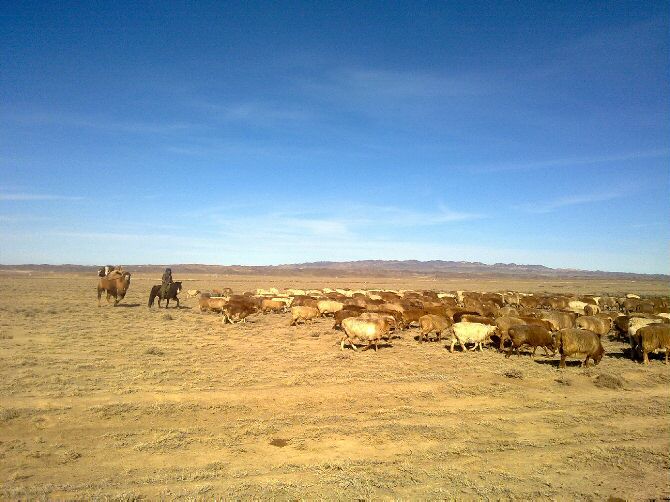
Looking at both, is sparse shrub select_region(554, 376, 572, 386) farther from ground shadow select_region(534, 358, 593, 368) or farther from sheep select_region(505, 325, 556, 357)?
sheep select_region(505, 325, 556, 357)

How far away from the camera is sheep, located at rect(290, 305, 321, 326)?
21.8 metres

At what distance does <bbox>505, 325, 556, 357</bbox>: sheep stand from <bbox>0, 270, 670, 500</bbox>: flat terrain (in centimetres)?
55

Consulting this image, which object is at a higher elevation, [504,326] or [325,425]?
[504,326]

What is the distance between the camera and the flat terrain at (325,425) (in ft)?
20.3

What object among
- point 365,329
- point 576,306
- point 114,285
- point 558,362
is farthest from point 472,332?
point 114,285

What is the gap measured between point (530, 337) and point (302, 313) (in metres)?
11.7

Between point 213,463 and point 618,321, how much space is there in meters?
18.5

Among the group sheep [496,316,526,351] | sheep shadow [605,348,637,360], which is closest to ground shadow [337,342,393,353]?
sheep [496,316,526,351]

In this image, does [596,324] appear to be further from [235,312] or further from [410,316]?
[235,312]

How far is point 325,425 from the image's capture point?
8.28 metres

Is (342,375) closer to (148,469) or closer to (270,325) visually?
(148,469)

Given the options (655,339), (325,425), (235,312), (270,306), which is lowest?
(325,425)

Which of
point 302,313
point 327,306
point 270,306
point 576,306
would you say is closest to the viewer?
point 302,313

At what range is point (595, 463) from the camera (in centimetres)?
693
